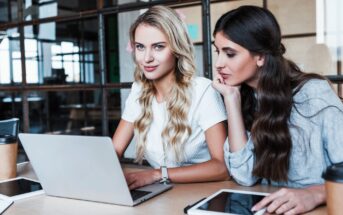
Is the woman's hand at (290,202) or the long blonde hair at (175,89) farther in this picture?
the long blonde hair at (175,89)

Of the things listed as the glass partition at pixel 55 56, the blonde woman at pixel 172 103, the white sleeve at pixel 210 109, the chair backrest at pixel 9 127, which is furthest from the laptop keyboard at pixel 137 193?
the glass partition at pixel 55 56

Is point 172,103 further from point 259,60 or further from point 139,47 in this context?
point 259,60

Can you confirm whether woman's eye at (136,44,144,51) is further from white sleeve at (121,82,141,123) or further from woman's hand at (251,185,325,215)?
woman's hand at (251,185,325,215)

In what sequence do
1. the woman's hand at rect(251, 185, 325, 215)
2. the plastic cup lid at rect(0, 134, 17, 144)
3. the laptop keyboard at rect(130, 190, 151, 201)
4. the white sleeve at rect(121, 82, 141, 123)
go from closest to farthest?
the woman's hand at rect(251, 185, 325, 215) < the laptop keyboard at rect(130, 190, 151, 201) < the plastic cup lid at rect(0, 134, 17, 144) < the white sleeve at rect(121, 82, 141, 123)

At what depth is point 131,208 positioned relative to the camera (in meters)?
1.09

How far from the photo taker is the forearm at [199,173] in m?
1.36

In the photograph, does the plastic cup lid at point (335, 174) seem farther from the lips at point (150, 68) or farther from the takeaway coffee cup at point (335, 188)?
the lips at point (150, 68)

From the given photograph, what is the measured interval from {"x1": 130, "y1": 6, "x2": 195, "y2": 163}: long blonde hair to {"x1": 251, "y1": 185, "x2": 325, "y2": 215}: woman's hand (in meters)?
0.60

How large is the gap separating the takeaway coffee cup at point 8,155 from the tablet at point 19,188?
0.04 m

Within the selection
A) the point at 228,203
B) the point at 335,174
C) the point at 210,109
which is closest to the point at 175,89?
the point at 210,109

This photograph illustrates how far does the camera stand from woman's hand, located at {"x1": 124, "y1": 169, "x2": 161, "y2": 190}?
130cm

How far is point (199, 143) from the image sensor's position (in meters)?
1.59

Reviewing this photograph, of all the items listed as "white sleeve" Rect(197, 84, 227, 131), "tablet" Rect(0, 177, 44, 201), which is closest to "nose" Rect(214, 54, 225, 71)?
"white sleeve" Rect(197, 84, 227, 131)

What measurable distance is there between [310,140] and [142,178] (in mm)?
558
